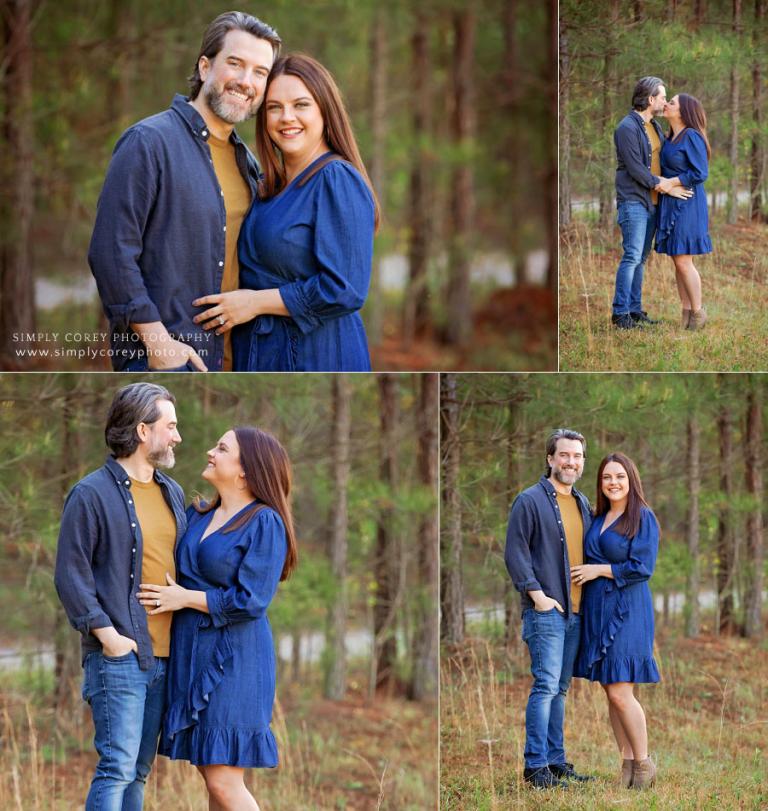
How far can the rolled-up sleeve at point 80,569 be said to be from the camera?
4590 mm

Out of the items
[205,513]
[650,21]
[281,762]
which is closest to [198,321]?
[205,513]

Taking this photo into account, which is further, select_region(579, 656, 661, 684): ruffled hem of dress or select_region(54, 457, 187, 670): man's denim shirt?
select_region(579, 656, 661, 684): ruffled hem of dress

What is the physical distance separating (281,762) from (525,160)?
8.04m

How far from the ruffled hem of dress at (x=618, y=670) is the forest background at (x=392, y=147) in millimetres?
3885

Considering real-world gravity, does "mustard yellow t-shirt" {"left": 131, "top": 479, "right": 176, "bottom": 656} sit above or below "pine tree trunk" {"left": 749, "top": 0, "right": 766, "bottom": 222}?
below

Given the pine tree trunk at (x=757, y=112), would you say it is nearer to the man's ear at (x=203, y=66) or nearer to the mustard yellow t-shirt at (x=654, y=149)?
the mustard yellow t-shirt at (x=654, y=149)

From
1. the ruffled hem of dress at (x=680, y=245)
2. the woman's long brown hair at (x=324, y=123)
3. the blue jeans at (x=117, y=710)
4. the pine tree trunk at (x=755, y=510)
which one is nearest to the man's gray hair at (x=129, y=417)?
the blue jeans at (x=117, y=710)

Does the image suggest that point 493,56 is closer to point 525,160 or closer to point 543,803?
point 525,160

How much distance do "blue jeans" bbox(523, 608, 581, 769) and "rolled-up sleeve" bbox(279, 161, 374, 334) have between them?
1662 mm

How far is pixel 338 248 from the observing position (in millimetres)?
4848

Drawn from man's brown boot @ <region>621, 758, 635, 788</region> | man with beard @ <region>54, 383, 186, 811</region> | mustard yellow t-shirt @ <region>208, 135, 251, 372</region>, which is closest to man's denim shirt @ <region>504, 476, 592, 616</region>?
man's brown boot @ <region>621, 758, 635, 788</region>

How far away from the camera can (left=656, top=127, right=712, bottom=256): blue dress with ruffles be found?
5711 millimetres

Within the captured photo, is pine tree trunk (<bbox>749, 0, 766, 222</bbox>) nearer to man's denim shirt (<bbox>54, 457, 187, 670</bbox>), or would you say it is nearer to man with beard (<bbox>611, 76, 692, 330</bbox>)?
man with beard (<bbox>611, 76, 692, 330</bbox>)

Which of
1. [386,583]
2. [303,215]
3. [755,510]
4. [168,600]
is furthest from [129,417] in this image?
[386,583]
